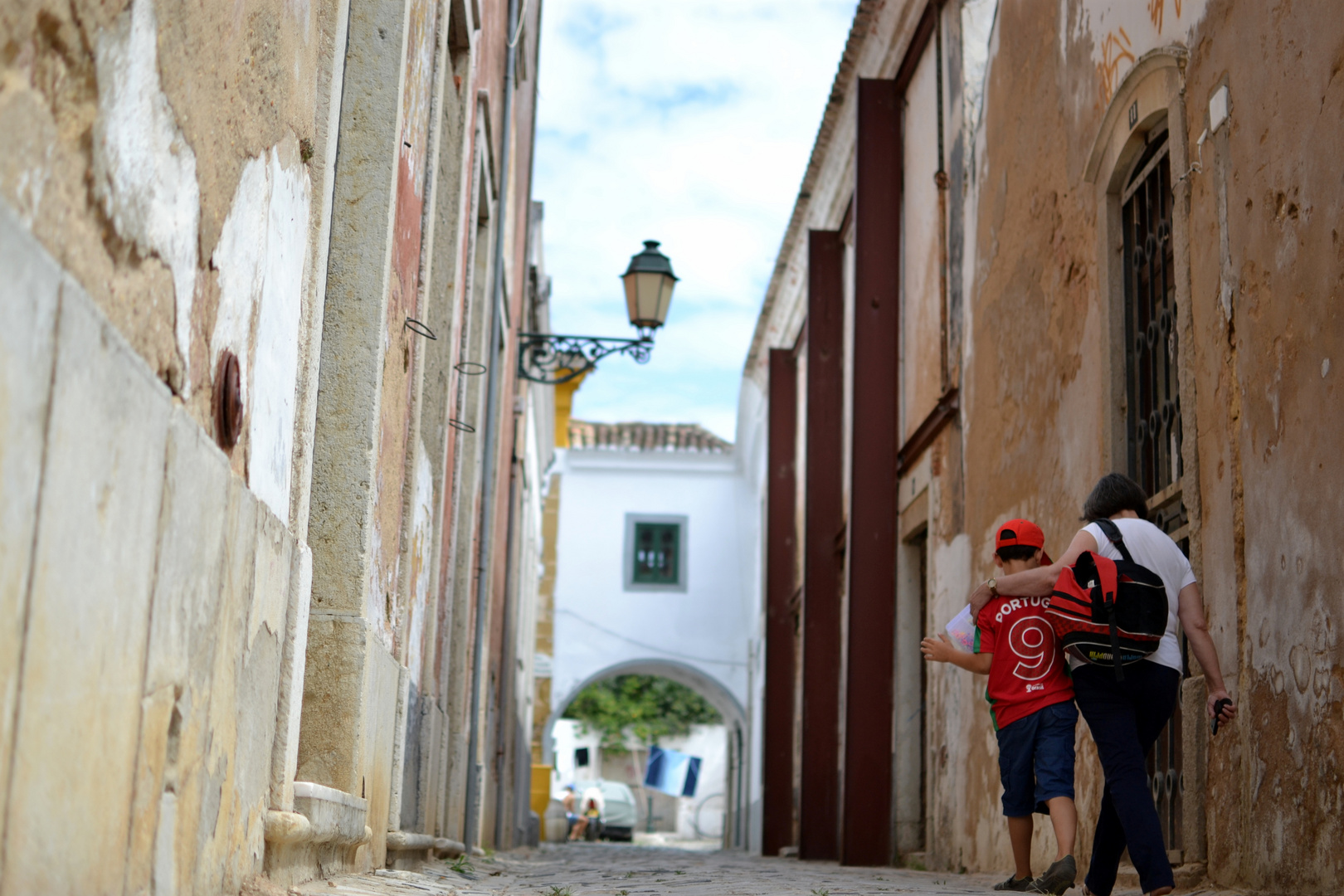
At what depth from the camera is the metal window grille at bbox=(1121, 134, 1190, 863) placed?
17.8 ft

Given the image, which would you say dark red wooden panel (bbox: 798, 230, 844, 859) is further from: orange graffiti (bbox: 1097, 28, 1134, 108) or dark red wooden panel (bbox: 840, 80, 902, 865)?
Answer: orange graffiti (bbox: 1097, 28, 1134, 108)

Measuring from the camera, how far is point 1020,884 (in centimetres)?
535

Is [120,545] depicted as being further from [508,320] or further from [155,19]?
[508,320]

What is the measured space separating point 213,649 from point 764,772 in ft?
51.1

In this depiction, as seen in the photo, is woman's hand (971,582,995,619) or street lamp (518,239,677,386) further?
street lamp (518,239,677,386)

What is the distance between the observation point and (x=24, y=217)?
1612 mm

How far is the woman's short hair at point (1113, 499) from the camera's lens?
4465mm

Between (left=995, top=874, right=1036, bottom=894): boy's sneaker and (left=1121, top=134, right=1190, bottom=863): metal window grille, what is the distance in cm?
53

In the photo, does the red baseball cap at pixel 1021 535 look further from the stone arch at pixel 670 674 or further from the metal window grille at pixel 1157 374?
the stone arch at pixel 670 674

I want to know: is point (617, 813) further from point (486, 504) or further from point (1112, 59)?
point (1112, 59)

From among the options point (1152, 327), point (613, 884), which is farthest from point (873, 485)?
point (613, 884)

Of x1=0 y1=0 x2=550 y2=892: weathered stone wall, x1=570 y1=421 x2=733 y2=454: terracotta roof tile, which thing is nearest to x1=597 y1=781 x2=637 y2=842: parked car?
x1=570 y1=421 x2=733 y2=454: terracotta roof tile

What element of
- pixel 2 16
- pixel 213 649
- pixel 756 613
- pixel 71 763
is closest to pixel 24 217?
pixel 2 16

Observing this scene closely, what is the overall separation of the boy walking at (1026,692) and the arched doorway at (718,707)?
20352 millimetres
